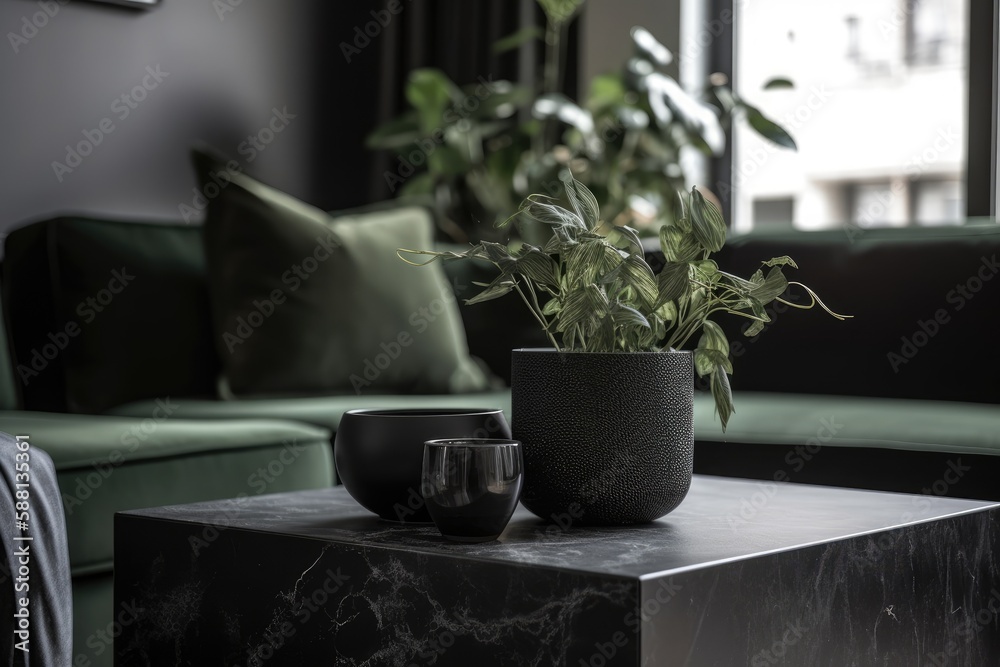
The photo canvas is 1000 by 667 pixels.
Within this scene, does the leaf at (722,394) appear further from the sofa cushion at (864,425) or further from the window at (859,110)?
the window at (859,110)

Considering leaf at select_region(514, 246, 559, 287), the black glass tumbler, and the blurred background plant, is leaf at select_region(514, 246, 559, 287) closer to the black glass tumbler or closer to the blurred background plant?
the black glass tumbler

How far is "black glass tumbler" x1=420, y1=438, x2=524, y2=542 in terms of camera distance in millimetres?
1032

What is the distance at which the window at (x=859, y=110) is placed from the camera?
307cm

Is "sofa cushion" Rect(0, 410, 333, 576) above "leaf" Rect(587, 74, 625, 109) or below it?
below

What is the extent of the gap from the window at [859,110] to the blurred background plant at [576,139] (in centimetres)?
18

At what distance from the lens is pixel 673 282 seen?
1133 millimetres

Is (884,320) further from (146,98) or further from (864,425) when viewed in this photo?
(146,98)

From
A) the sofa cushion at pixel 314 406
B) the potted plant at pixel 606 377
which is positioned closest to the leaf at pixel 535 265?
the potted plant at pixel 606 377

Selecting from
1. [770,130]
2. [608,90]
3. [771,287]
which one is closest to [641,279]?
[771,287]

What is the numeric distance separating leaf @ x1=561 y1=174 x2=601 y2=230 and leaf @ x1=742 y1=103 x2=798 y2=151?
1605 mm

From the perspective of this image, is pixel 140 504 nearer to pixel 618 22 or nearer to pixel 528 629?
pixel 528 629

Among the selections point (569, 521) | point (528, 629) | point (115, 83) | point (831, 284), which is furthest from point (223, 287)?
point (528, 629)

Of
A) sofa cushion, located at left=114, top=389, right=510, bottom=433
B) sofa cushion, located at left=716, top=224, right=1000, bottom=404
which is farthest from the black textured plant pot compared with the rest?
sofa cushion, located at left=716, top=224, right=1000, bottom=404

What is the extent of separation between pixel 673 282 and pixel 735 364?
143cm
